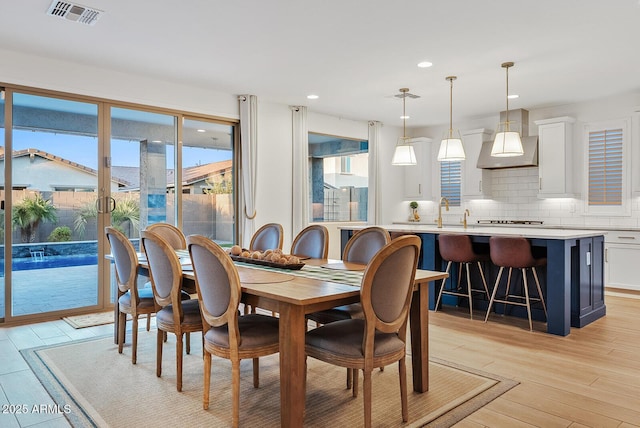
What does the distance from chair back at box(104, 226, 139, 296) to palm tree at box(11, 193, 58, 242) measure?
160cm

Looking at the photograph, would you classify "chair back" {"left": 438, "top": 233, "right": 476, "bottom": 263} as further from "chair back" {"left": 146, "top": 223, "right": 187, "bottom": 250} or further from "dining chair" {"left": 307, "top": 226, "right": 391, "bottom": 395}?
"chair back" {"left": 146, "top": 223, "right": 187, "bottom": 250}

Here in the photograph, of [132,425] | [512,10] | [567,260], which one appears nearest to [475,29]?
[512,10]

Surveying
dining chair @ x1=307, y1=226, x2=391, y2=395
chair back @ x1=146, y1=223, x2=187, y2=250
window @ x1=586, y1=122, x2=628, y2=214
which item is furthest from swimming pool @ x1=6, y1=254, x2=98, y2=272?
window @ x1=586, y1=122, x2=628, y2=214

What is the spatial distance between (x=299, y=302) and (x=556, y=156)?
227 inches

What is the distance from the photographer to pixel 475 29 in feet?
12.5

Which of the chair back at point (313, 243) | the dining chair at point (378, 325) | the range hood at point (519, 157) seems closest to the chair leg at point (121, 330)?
the chair back at point (313, 243)

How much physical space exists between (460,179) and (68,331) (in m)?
6.11

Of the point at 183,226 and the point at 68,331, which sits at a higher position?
the point at 183,226

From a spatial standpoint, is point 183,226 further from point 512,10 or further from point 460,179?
point 460,179

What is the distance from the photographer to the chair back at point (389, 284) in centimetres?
219

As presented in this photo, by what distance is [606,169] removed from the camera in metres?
6.29

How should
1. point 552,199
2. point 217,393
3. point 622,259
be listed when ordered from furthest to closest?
point 552,199 → point 622,259 → point 217,393

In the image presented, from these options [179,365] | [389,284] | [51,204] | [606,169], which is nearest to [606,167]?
[606,169]

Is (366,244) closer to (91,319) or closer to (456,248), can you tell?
(456,248)
